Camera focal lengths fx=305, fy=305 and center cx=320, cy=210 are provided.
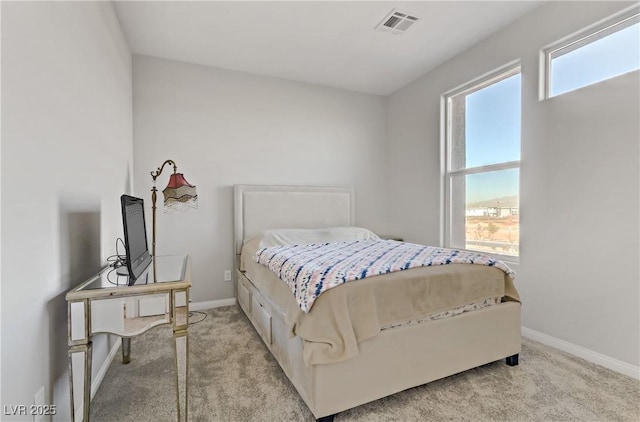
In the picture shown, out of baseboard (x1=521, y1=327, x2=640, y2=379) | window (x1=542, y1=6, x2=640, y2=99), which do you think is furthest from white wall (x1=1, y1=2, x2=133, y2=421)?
window (x1=542, y1=6, x2=640, y2=99)

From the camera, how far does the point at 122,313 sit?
138 centimetres

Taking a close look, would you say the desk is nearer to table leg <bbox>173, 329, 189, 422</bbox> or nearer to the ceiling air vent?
table leg <bbox>173, 329, 189, 422</bbox>

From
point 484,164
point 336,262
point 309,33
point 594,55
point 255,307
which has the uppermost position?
point 309,33

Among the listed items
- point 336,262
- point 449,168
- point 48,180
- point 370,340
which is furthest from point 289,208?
point 48,180

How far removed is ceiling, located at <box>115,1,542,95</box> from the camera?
2.43 m

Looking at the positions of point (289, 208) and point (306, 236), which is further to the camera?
point (289, 208)

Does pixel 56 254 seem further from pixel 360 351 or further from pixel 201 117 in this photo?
pixel 201 117

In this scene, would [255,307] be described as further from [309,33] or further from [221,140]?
[309,33]

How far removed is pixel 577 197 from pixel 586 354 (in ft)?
3.70

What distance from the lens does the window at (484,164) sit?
9.15ft

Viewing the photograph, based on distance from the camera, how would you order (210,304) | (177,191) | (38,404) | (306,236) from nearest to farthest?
(38,404) < (177,191) < (306,236) < (210,304)

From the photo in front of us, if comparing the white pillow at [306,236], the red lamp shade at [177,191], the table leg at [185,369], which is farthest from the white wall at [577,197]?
the red lamp shade at [177,191]

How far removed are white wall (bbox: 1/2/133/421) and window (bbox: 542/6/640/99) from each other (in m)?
3.25

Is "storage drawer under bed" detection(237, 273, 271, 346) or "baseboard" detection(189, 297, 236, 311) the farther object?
"baseboard" detection(189, 297, 236, 311)
